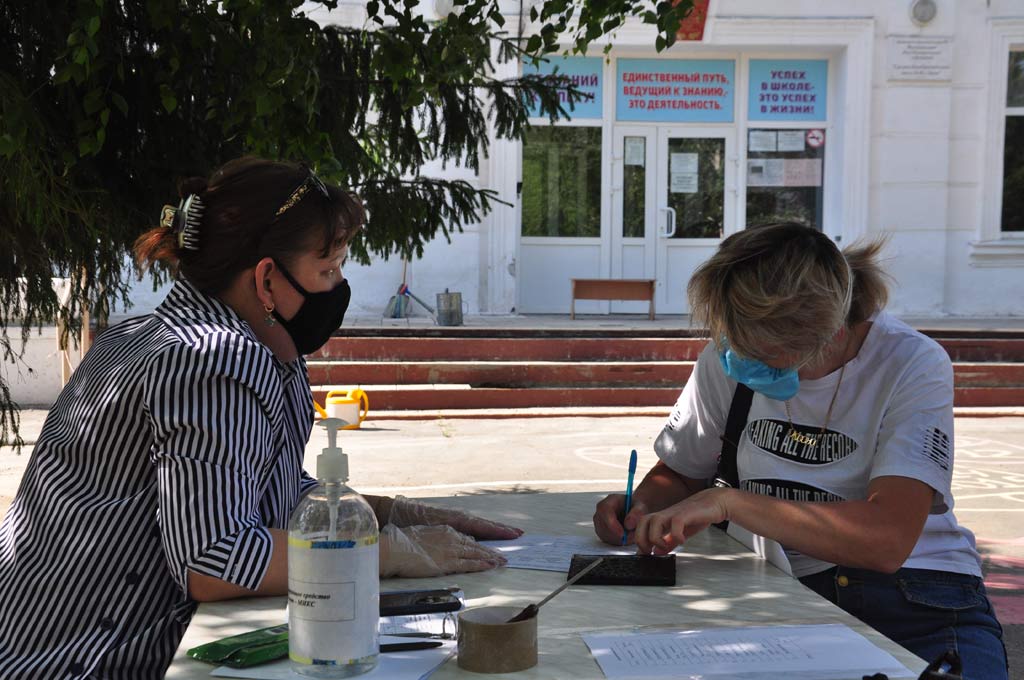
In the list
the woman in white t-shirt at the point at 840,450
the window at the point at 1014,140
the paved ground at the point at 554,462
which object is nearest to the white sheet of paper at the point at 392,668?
the woman in white t-shirt at the point at 840,450

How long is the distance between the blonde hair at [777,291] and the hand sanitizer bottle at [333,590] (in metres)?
1.10

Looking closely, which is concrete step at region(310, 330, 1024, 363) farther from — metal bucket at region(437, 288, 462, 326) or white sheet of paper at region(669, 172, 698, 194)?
white sheet of paper at region(669, 172, 698, 194)

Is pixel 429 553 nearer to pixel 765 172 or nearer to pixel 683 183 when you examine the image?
pixel 683 183

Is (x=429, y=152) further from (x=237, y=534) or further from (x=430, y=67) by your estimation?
(x=237, y=534)

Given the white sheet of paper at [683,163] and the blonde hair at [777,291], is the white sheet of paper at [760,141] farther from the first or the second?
the blonde hair at [777,291]

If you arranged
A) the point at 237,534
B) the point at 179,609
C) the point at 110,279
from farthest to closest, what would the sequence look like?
the point at 110,279
the point at 179,609
the point at 237,534

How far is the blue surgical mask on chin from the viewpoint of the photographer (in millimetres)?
2443

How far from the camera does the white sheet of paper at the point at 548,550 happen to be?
7.44ft

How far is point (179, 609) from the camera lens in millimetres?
1971

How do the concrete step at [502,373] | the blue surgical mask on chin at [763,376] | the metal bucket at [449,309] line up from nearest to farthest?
the blue surgical mask on chin at [763,376] < the concrete step at [502,373] < the metal bucket at [449,309]

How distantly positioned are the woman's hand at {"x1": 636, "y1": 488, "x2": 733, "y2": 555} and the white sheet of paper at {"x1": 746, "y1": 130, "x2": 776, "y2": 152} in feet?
40.7

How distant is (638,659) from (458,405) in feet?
26.8

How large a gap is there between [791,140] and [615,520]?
12.5 m

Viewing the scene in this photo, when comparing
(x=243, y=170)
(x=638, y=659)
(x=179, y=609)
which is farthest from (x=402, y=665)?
(x=243, y=170)
